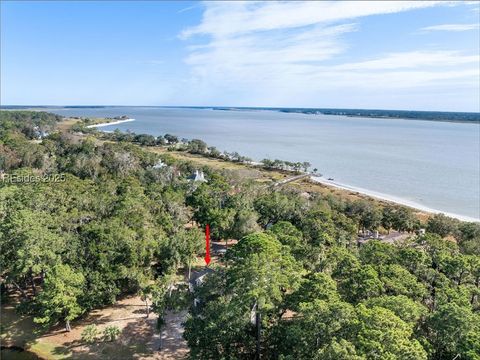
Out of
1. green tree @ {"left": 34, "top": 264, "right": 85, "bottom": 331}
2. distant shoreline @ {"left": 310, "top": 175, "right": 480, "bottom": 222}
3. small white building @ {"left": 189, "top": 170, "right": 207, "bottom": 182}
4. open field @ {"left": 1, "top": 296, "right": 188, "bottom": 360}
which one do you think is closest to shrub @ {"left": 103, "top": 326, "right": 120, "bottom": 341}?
open field @ {"left": 1, "top": 296, "right": 188, "bottom": 360}

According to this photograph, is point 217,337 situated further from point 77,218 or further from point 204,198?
point 204,198

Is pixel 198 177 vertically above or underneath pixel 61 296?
above

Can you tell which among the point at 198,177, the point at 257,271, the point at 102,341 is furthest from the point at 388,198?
the point at 102,341

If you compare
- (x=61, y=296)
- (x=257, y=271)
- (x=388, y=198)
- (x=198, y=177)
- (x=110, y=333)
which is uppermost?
(x=257, y=271)

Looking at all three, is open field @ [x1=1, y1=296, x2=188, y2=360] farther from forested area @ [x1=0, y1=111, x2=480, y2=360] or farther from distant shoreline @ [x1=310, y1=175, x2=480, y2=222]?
distant shoreline @ [x1=310, y1=175, x2=480, y2=222]

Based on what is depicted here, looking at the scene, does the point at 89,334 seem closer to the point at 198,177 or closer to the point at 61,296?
the point at 61,296

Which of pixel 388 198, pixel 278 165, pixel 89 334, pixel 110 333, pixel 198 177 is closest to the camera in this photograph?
pixel 89 334

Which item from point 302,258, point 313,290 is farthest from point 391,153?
point 313,290

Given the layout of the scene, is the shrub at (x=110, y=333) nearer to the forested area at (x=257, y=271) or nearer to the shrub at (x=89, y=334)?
the shrub at (x=89, y=334)
